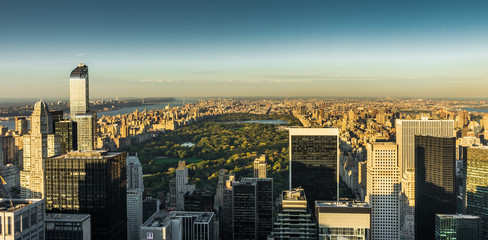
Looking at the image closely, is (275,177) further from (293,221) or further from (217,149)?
(293,221)

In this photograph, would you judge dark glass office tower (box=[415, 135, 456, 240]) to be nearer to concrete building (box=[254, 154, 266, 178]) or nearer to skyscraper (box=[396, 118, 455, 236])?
skyscraper (box=[396, 118, 455, 236])

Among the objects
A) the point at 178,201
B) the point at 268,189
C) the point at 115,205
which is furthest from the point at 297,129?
the point at 115,205

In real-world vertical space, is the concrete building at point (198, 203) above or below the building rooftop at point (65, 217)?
below

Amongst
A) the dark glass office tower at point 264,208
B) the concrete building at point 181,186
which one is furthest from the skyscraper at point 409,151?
the concrete building at point 181,186

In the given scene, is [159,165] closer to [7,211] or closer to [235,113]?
[235,113]

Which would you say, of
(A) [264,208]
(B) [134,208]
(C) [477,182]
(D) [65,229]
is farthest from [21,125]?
(C) [477,182]

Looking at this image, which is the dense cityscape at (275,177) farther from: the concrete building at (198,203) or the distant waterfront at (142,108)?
the distant waterfront at (142,108)

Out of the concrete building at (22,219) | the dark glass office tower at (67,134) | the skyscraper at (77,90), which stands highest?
the skyscraper at (77,90)
